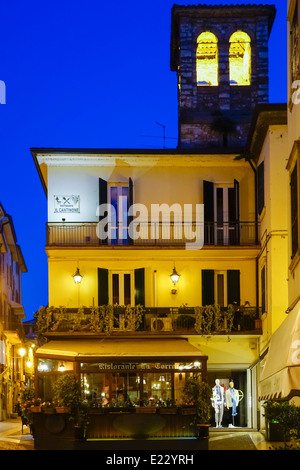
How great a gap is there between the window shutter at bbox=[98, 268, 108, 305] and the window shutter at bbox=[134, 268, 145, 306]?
1096 mm

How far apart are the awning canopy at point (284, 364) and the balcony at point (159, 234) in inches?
626

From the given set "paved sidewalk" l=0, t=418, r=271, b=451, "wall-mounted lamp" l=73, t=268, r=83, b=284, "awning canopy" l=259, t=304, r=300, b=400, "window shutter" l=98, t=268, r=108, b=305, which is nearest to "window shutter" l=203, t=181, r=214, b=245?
"window shutter" l=98, t=268, r=108, b=305

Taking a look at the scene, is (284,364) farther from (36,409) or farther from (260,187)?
(260,187)

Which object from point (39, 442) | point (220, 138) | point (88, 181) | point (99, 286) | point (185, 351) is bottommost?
point (39, 442)

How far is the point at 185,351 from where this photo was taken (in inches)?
1148

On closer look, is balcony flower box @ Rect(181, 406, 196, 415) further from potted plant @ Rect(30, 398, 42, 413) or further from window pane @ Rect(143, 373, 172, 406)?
potted plant @ Rect(30, 398, 42, 413)

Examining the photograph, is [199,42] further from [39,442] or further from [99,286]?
[39,442]

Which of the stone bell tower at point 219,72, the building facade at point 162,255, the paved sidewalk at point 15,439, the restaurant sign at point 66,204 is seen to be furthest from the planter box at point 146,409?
the stone bell tower at point 219,72

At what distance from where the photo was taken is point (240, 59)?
43.6m

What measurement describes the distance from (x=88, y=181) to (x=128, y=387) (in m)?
8.21

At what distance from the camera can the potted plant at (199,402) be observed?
2586 centimetres

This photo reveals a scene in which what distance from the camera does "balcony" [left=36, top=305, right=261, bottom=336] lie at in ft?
105
